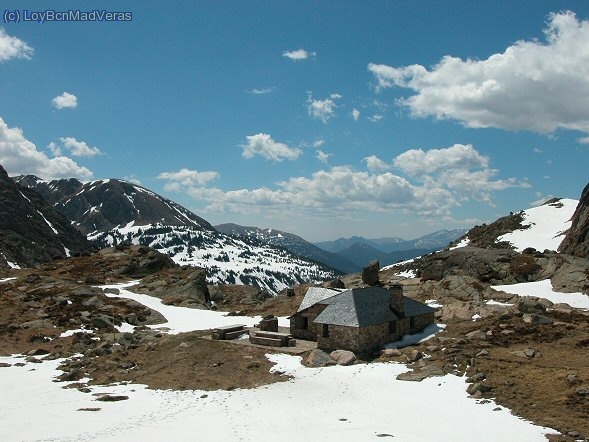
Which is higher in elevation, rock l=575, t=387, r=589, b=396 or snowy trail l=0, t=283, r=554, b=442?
rock l=575, t=387, r=589, b=396

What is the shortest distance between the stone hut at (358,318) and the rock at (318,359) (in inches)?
109

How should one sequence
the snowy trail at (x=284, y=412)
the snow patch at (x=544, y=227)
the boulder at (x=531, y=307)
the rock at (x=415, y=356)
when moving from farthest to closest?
the snow patch at (x=544, y=227)
the boulder at (x=531, y=307)
the rock at (x=415, y=356)
the snowy trail at (x=284, y=412)

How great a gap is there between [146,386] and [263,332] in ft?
45.5

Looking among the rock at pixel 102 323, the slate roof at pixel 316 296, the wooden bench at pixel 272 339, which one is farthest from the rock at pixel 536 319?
the rock at pixel 102 323

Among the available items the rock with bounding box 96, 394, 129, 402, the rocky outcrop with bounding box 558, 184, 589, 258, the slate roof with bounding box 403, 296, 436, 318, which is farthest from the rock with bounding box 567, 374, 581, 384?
the rocky outcrop with bounding box 558, 184, 589, 258

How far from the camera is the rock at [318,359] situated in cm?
3559

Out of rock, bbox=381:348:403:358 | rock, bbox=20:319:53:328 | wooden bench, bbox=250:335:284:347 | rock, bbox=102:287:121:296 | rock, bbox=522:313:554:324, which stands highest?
rock, bbox=102:287:121:296

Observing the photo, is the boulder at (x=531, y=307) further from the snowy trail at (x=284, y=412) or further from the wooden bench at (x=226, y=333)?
the wooden bench at (x=226, y=333)

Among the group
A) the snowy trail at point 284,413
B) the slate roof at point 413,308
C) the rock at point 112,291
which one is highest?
the rock at point 112,291

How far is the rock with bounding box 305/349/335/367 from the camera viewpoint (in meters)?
35.6

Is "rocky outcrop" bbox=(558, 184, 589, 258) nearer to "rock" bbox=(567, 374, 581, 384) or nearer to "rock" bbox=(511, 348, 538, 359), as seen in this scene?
"rock" bbox=(511, 348, 538, 359)

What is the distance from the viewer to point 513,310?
1788 inches

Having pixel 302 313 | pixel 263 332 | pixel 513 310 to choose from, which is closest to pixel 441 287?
pixel 513 310

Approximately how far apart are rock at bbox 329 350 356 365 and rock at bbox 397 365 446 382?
16.5 feet
